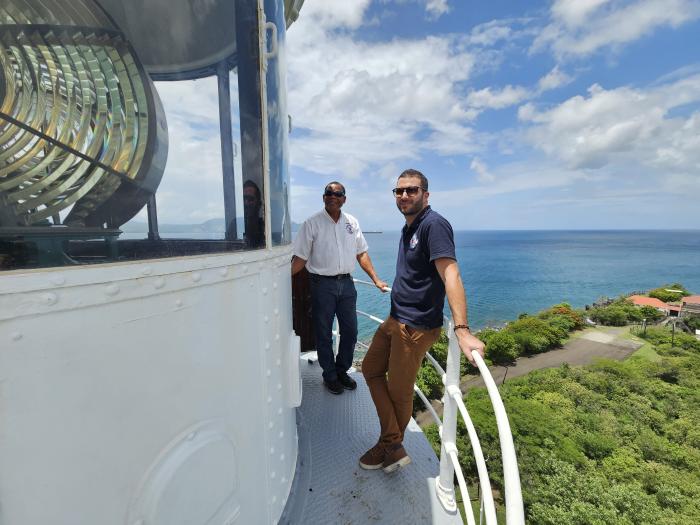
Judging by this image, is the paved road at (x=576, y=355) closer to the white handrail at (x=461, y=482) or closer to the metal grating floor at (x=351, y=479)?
the metal grating floor at (x=351, y=479)

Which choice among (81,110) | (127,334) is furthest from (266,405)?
(81,110)

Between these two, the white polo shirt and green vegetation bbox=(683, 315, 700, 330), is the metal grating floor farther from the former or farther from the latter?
green vegetation bbox=(683, 315, 700, 330)

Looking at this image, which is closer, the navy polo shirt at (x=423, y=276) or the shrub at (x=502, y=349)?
the navy polo shirt at (x=423, y=276)

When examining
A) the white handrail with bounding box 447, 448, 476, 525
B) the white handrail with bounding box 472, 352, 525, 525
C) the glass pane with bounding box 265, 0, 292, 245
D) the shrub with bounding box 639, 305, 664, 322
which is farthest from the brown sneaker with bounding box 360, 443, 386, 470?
the shrub with bounding box 639, 305, 664, 322

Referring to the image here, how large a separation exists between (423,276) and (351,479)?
164cm

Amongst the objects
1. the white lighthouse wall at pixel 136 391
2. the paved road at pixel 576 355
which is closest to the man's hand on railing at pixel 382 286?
the white lighthouse wall at pixel 136 391

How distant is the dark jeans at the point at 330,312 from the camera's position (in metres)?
3.23

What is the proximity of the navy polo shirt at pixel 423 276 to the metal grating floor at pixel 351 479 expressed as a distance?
1231mm

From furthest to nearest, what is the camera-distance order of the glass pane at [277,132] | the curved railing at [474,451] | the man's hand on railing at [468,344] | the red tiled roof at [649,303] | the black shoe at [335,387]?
1. the red tiled roof at [649,303]
2. the black shoe at [335,387]
3. the glass pane at [277,132]
4. the man's hand on railing at [468,344]
5. the curved railing at [474,451]

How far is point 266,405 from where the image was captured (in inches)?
67.7

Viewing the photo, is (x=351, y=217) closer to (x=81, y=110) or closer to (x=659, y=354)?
(x=81, y=110)

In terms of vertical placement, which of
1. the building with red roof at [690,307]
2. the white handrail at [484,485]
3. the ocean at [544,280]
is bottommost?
the ocean at [544,280]

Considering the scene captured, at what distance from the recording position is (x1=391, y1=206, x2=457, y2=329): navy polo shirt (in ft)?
7.08

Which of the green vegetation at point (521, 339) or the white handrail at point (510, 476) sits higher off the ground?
the white handrail at point (510, 476)
